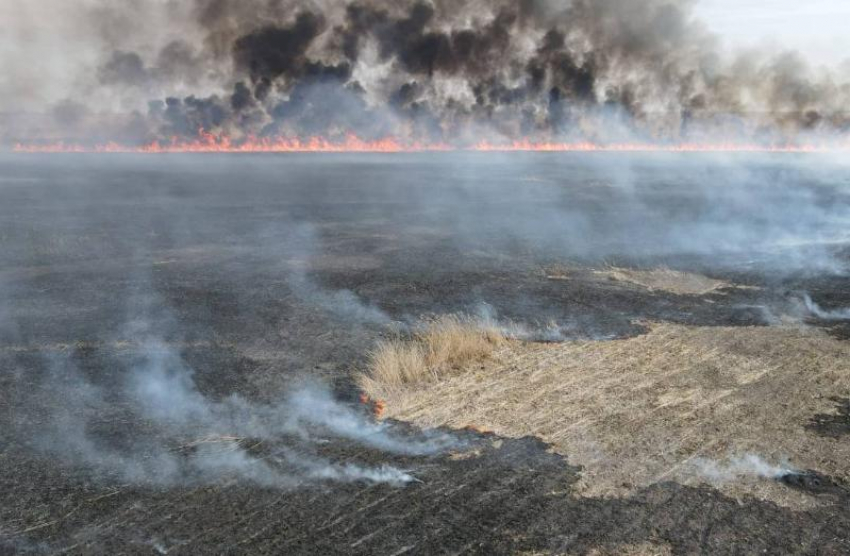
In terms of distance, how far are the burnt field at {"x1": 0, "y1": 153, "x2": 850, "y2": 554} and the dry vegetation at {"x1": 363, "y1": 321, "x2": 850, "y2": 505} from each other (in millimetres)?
37

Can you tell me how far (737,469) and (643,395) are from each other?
184 cm

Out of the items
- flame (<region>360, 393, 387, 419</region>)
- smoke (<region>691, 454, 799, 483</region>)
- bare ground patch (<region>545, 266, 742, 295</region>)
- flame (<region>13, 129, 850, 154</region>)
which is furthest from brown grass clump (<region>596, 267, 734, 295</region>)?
flame (<region>13, 129, 850, 154</region>)

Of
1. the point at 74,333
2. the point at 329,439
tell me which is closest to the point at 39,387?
the point at 74,333

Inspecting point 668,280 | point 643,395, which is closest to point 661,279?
point 668,280

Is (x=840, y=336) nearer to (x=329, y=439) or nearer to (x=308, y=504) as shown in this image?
(x=329, y=439)

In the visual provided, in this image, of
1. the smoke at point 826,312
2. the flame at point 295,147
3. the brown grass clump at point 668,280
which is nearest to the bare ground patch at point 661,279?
the brown grass clump at point 668,280

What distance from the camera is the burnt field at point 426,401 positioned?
19.4 feet

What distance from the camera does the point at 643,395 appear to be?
27.8ft

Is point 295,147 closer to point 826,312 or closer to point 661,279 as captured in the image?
point 661,279

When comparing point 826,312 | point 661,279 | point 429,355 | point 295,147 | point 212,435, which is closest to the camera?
point 212,435

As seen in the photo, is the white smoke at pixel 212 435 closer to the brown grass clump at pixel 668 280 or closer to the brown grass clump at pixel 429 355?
the brown grass clump at pixel 429 355

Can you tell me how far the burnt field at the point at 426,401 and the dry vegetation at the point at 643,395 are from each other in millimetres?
37

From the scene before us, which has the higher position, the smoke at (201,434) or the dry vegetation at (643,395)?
the smoke at (201,434)

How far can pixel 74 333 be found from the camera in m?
11.4
